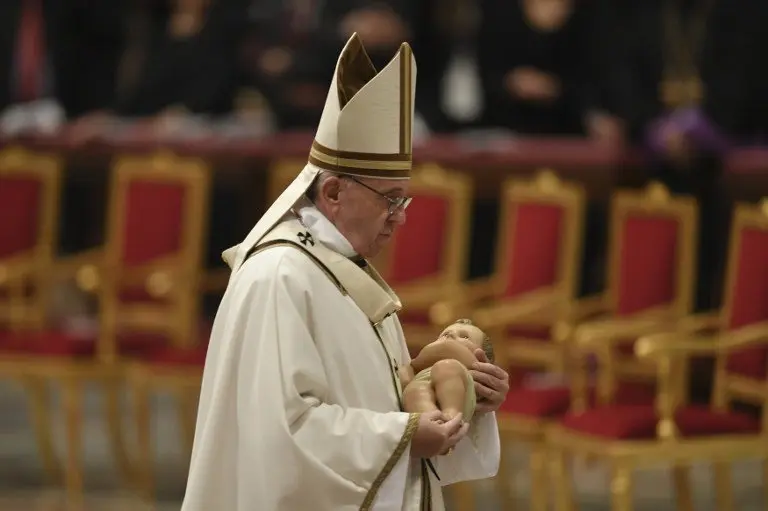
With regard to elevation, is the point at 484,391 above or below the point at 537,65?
below

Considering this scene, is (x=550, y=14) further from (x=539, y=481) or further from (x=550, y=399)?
(x=539, y=481)

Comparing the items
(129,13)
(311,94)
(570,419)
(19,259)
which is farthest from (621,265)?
(129,13)

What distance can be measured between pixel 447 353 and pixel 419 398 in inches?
5.6

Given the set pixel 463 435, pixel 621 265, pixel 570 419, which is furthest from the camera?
pixel 621 265

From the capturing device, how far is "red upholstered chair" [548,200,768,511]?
6020mm

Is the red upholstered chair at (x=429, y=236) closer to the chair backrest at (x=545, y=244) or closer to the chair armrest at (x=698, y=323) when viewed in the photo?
the chair backrest at (x=545, y=244)

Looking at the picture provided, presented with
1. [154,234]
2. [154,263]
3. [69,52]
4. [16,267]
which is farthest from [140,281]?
[69,52]

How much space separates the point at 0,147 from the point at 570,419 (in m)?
4.39

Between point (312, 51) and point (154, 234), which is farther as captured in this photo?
point (312, 51)

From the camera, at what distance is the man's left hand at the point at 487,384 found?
3752 mm

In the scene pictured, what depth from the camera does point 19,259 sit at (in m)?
8.15

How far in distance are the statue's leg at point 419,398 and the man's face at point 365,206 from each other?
0.35m

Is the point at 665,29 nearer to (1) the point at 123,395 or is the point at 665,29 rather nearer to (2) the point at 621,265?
(2) the point at 621,265

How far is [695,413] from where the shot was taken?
6215mm
